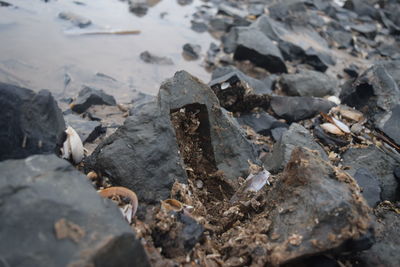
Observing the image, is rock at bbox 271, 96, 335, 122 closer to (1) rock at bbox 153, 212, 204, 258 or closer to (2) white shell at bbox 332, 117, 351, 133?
(2) white shell at bbox 332, 117, 351, 133

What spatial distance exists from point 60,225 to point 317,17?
11566mm

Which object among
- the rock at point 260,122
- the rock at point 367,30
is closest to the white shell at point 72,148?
the rock at point 260,122

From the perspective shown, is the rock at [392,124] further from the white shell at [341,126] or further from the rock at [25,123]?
the rock at [25,123]

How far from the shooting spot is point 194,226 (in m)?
2.18

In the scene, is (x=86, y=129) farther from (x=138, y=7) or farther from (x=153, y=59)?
(x=138, y=7)

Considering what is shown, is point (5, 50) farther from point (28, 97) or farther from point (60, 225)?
point (60, 225)

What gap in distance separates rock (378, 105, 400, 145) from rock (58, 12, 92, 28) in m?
5.95

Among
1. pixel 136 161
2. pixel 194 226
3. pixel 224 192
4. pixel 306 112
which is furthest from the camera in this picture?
pixel 306 112

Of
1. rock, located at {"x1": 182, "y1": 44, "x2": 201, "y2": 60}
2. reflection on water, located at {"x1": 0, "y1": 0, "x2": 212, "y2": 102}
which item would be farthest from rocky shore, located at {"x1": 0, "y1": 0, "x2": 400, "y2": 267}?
rock, located at {"x1": 182, "y1": 44, "x2": 201, "y2": 60}

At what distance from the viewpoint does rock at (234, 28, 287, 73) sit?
6750 mm

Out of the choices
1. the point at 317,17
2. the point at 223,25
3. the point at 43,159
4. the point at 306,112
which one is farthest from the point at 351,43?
the point at 43,159

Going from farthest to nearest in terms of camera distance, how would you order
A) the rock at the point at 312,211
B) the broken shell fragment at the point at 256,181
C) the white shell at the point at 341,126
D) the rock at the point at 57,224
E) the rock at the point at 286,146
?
the white shell at the point at 341,126, the rock at the point at 286,146, the broken shell fragment at the point at 256,181, the rock at the point at 312,211, the rock at the point at 57,224

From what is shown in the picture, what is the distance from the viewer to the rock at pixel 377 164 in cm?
355

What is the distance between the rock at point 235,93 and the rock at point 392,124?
5.41 feet
